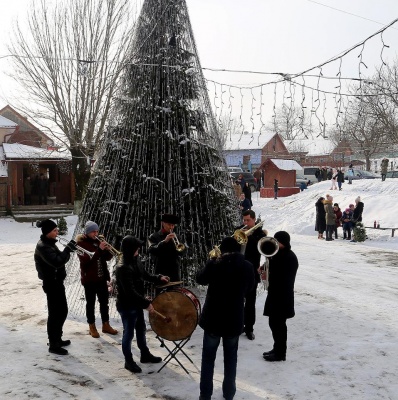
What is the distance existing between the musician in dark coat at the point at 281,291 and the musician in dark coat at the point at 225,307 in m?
1.22

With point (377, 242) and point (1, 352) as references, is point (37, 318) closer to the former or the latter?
point (1, 352)

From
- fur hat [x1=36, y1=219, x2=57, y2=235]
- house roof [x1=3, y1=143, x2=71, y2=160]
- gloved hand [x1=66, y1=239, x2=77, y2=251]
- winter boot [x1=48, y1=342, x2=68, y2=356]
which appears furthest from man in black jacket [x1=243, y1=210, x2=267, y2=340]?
house roof [x1=3, y1=143, x2=71, y2=160]

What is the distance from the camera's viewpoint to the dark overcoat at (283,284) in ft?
19.2

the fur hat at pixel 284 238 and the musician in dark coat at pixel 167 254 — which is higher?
the fur hat at pixel 284 238

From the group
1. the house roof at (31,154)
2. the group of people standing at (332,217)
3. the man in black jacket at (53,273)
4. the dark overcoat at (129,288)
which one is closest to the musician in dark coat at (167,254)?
the dark overcoat at (129,288)

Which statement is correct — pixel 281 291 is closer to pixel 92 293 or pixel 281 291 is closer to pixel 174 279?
pixel 174 279

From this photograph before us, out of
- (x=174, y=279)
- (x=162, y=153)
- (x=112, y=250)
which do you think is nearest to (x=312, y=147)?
(x=162, y=153)

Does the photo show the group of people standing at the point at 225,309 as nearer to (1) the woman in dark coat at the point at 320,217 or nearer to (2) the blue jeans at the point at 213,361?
(2) the blue jeans at the point at 213,361

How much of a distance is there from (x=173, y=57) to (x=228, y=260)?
472 cm

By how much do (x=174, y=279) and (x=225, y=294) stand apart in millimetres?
2141

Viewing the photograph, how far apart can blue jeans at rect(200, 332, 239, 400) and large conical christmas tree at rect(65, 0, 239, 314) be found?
128 inches

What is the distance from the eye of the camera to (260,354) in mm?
6223

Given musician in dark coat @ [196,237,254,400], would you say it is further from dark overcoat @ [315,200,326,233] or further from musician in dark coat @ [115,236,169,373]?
dark overcoat @ [315,200,326,233]

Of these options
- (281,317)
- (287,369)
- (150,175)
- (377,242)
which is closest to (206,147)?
(150,175)
